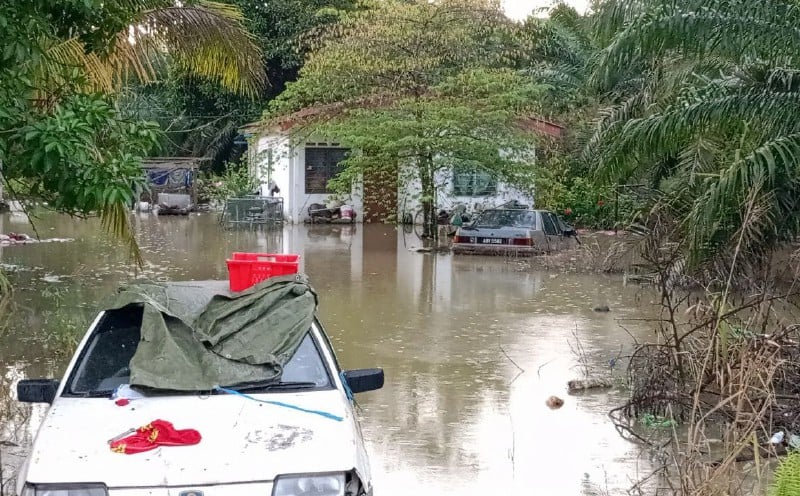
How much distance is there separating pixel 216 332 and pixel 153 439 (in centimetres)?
122

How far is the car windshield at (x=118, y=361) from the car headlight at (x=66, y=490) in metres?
0.99

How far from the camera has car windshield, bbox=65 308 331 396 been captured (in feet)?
17.1

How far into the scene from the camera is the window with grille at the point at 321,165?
31453 mm

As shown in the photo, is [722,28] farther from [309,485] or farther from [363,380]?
[309,485]

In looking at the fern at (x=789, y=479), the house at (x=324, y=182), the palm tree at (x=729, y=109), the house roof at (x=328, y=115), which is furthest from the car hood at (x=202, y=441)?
the house at (x=324, y=182)

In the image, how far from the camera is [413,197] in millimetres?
23469

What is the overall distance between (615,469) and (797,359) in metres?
2.11

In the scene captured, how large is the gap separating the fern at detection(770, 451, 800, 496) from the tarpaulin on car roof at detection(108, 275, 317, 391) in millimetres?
2591

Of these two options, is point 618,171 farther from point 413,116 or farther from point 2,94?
point 413,116

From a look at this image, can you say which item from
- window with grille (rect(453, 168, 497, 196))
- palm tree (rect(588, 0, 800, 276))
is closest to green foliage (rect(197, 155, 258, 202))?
window with grille (rect(453, 168, 497, 196))

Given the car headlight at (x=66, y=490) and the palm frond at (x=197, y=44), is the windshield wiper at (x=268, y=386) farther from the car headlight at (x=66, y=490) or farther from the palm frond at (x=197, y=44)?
the palm frond at (x=197, y=44)

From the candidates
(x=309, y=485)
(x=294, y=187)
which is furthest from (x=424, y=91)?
(x=309, y=485)

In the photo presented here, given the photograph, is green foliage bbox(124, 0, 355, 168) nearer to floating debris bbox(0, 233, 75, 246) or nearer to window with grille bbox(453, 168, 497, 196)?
window with grille bbox(453, 168, 497, 196)

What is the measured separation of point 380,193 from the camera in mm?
27984
